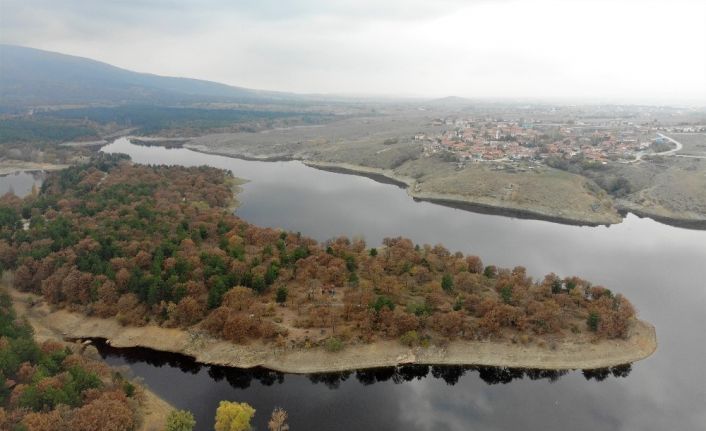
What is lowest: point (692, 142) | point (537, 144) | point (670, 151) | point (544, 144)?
point (670, 151)

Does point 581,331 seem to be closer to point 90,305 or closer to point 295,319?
point 295,319

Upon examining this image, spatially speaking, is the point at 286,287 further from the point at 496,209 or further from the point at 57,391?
the point at 496,209

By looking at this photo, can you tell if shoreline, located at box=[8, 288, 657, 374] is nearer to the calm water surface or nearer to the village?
the calm water surface

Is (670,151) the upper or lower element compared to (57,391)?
upper

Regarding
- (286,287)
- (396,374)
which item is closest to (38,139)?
(286,287)

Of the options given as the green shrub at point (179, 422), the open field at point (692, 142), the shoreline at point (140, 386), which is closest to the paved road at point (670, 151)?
the open field at point (692, 142)

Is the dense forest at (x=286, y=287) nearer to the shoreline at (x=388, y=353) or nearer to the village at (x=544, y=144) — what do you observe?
the shoreline at (x=388, y=353)

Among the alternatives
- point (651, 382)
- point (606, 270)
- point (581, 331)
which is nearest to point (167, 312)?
point (581, 331)
